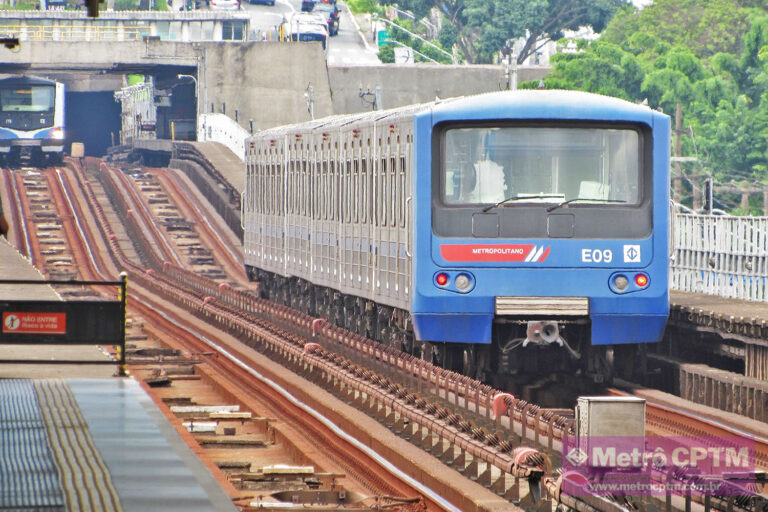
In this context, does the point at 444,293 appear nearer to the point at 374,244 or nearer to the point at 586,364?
the point at 586,364

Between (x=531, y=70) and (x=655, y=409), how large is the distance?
231 ft

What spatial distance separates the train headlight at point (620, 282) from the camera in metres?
17.8

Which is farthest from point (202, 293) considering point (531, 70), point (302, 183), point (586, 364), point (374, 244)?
point (531, 70)

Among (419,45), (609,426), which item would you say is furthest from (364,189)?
(419,45)

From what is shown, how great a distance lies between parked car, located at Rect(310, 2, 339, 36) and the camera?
434ft

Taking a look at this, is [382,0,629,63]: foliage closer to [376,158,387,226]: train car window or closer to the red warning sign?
[376,158,387,226]: train car window

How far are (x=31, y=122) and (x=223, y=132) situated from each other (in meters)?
9.65

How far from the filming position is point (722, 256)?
76.7 feet

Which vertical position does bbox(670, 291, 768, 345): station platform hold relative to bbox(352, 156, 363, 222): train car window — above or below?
below

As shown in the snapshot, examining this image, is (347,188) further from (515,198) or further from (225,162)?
(225,162)

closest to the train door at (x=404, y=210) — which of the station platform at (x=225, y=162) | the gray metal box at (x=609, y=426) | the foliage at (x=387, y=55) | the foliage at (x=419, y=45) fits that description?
the gray metal box at (x=609, y=426)

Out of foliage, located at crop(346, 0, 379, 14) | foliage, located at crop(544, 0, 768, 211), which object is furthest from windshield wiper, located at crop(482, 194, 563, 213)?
foliage, located at crop(346, 0, 379, 14)

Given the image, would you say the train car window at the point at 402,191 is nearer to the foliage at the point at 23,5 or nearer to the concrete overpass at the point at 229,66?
the concrete overpass at the point at 229,66

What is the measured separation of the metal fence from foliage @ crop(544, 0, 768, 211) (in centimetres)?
2830
